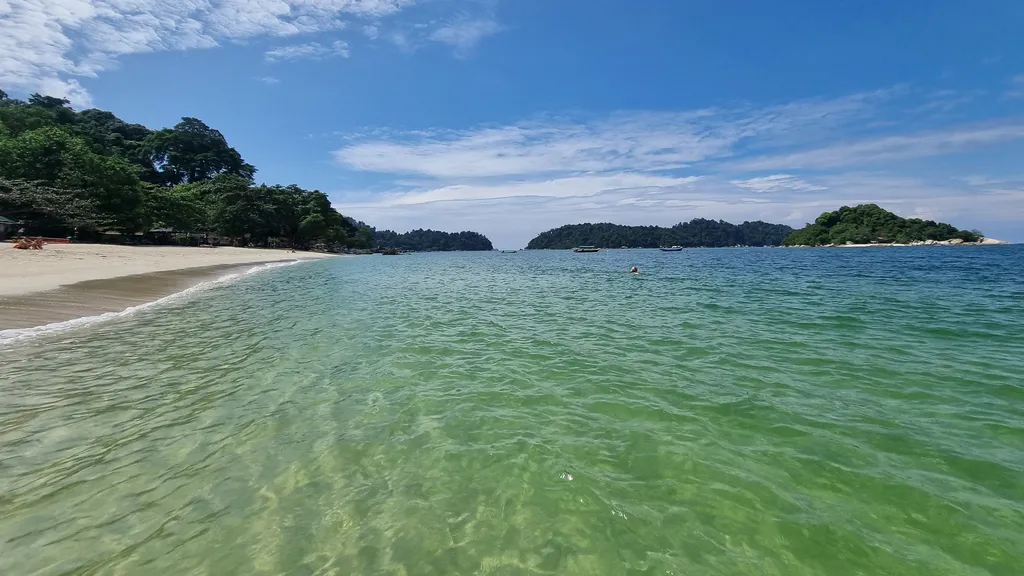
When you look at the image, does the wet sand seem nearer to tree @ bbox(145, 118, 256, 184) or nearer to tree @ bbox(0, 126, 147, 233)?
tree @ bbox(0, 126, 147, 233)

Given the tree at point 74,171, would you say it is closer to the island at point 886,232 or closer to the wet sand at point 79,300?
the wet sand at point 79,300

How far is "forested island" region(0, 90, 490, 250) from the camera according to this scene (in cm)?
4788

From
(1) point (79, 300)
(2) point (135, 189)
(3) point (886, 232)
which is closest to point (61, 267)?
(1) point (79, 300)

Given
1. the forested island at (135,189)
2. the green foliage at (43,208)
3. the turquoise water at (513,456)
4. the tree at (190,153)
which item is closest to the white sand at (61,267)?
the turquoise water at (513,456)

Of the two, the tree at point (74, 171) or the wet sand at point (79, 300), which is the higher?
the tree at point (74, 171)

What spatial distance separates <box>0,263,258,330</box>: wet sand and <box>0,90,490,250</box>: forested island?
115 feet

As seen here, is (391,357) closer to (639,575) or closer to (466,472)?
(466,472)

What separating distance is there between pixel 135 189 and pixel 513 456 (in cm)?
7290

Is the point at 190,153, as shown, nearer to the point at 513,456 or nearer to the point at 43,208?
the point at 43,208

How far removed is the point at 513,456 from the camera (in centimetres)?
547

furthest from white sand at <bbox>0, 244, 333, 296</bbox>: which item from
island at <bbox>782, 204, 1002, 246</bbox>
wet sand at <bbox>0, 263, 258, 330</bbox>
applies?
island at <bbox>782, 204, 1002, 246</bbox>

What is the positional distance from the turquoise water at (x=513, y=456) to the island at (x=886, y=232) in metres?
172

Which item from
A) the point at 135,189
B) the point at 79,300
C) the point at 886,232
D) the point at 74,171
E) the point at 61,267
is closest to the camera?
the point at 79,300

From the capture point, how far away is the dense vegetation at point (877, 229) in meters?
143
